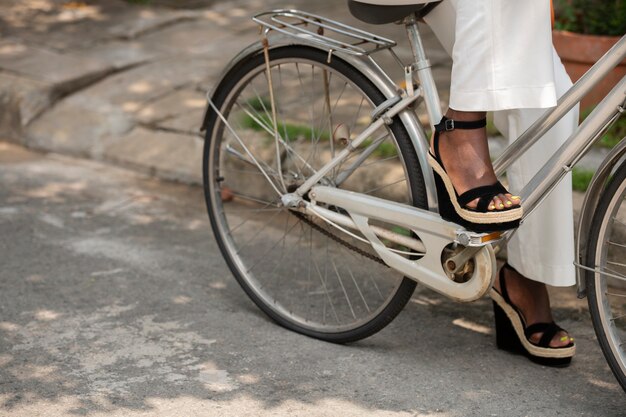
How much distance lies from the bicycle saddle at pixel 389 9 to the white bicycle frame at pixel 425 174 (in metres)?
0.06

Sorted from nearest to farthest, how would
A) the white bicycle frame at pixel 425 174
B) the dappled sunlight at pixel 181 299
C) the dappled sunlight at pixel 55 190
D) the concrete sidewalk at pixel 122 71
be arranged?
the white bicycle frame at pixel 425 174
the dappled sunlight at pixel 181 299
the dappled sunlight at pixel 55 190
the concrete sidewalk at pixel 122 71

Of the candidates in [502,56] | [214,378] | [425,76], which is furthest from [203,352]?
[502,56]

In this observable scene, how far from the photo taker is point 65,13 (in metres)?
6.91

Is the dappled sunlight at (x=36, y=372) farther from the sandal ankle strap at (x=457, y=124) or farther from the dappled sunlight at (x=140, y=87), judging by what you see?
the dappled sunlight at (x=140, y=87)

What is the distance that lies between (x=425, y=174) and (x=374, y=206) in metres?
0.20

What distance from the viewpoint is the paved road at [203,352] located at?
111 inches

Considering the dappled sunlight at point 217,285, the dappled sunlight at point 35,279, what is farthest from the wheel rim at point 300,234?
the dappled sunlight at point 35,279

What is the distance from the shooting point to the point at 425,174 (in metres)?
2.89

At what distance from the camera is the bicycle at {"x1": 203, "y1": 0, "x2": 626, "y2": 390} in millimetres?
2725

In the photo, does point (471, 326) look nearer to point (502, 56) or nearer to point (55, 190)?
point (502, 56)

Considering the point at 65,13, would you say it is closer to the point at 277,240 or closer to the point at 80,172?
the point at 80,172

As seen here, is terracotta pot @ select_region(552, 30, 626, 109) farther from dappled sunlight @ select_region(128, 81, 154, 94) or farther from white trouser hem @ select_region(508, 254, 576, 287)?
dappled sunlight @ select_region(128, 81, 154, 94)

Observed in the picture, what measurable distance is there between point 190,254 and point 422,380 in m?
1.39

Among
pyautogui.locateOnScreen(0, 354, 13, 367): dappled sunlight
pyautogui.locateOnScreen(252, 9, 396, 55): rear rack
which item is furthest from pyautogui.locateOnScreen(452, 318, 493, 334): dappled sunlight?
pyautogui.locateOnScreen(0, 354, 13, 367): dappled sunlight
